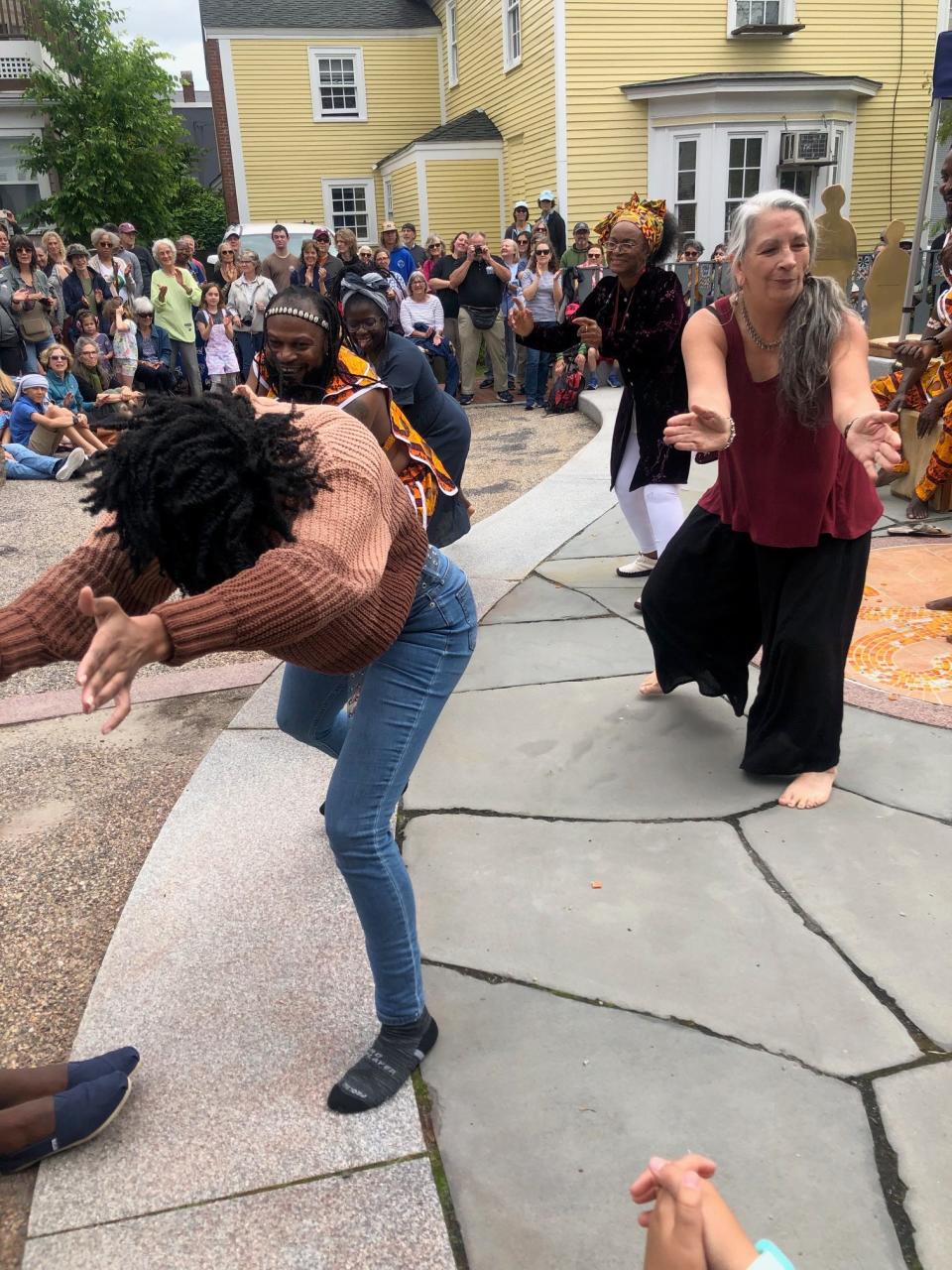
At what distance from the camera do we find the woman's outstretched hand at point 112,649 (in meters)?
1.35

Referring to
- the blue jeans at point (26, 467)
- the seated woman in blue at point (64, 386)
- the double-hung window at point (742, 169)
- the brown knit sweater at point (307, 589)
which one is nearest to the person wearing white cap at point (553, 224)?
the double-hung window at point (742, 169)

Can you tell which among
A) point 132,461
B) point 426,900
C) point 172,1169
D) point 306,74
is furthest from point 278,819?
point 306,74

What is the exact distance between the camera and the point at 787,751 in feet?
10.2

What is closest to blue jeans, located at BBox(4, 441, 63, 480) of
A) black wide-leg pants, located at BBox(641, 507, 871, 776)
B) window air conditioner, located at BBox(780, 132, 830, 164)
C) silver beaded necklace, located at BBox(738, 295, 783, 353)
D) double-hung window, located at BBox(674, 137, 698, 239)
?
black wide-leg pants, located at BBox(641, 507, 871, 776)

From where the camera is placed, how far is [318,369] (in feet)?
10.2

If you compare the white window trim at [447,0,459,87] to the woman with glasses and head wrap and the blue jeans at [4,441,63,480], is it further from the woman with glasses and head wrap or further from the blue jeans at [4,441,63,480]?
the woman with glasses and head wrap

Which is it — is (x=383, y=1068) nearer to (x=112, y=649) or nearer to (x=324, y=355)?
(x=112, y=649)

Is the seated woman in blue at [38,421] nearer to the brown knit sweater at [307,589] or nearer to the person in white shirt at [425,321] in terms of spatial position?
the person in white shirt at [425,321]

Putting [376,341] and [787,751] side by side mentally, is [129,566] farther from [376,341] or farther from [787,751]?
[376,341]

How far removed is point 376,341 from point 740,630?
6.18ft

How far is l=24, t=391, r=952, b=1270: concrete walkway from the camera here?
1783 millimetres

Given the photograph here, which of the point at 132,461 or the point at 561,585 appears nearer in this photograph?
the point at 132,461

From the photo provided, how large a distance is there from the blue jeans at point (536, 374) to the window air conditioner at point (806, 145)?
8751 millimetres

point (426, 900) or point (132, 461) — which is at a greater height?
point (132, 461)
